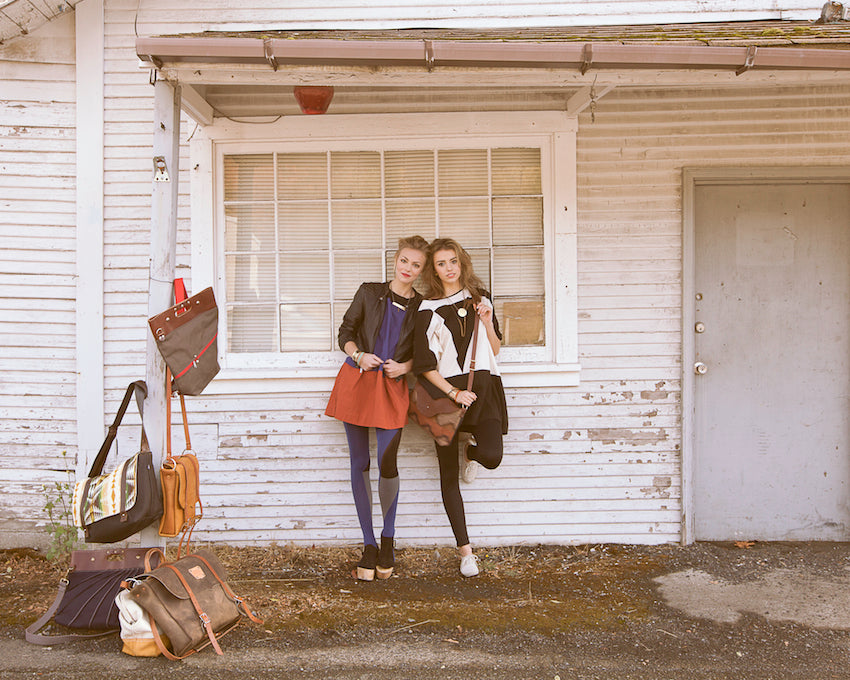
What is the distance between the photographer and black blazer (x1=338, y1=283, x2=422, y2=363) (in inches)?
171

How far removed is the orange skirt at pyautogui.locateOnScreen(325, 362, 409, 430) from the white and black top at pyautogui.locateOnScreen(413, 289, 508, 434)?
198 mm

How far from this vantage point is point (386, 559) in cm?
435

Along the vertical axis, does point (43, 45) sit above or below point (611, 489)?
above

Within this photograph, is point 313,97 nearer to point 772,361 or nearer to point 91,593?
point 91,593

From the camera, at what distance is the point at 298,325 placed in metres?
4.81

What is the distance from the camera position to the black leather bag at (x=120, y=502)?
332 cm

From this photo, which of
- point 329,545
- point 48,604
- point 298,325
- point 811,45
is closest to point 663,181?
point 811,45

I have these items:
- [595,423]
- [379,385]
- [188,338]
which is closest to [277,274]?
[379,385]

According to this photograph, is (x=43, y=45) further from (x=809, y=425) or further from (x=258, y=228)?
(x=809, y=425)

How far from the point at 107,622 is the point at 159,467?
817 millimetres

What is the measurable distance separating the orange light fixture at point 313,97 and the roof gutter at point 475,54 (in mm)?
698

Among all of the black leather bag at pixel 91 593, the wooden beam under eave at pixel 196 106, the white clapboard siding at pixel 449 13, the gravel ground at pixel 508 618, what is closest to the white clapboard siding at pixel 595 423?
the gravel ground at pixel 508 618

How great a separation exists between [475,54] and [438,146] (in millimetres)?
1451

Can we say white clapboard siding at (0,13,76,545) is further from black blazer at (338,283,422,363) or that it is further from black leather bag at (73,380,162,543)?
black blazer at (338,283,422,363)
